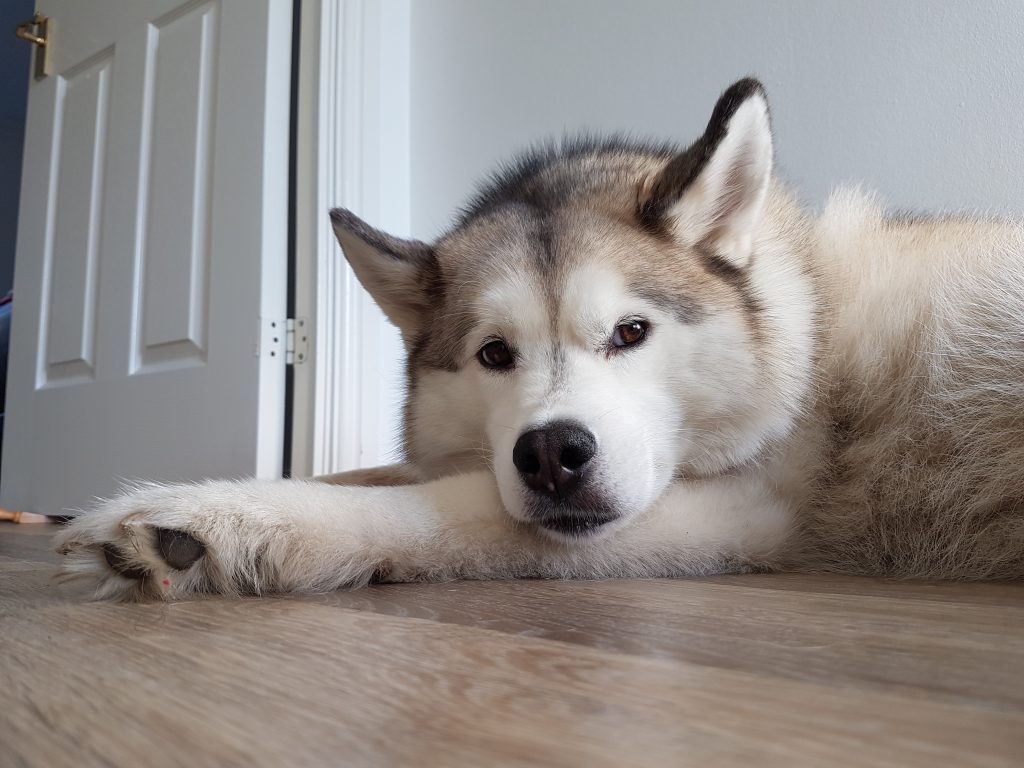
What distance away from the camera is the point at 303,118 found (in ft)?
9.66

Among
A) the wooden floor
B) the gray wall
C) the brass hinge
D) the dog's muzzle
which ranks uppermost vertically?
the brass hinge

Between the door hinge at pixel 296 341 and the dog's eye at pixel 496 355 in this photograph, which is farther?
the door hinge at pixel 296 341

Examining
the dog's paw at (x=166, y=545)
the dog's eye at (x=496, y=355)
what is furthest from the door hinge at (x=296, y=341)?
the dog's paw at (x=166, y=545)

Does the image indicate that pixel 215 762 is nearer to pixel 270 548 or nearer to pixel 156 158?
pixel 270 548

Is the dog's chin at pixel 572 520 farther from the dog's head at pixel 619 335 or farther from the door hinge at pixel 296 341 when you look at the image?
the door hinge at pixel 296 341

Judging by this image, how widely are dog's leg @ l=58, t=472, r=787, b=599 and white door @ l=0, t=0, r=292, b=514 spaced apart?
69.3 inches

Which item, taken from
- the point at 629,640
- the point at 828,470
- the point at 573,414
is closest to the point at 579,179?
the point at 573,414

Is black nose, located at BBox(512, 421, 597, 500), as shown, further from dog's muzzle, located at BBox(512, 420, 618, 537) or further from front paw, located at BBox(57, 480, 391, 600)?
front paw, located at BBox(57, 480, 391, 600)

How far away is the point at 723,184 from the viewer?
1392 millimetres

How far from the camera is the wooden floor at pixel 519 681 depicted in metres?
0.45

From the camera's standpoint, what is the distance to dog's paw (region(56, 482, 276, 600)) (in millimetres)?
968

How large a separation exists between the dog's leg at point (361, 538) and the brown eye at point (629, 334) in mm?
250

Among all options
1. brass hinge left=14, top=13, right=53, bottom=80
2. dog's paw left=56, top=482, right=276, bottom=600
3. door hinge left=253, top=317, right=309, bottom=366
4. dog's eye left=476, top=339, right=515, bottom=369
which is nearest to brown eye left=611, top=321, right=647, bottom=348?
dog's eye left=476, top=339, right=515, bottom=369

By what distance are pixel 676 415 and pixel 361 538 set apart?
1.78 feet
